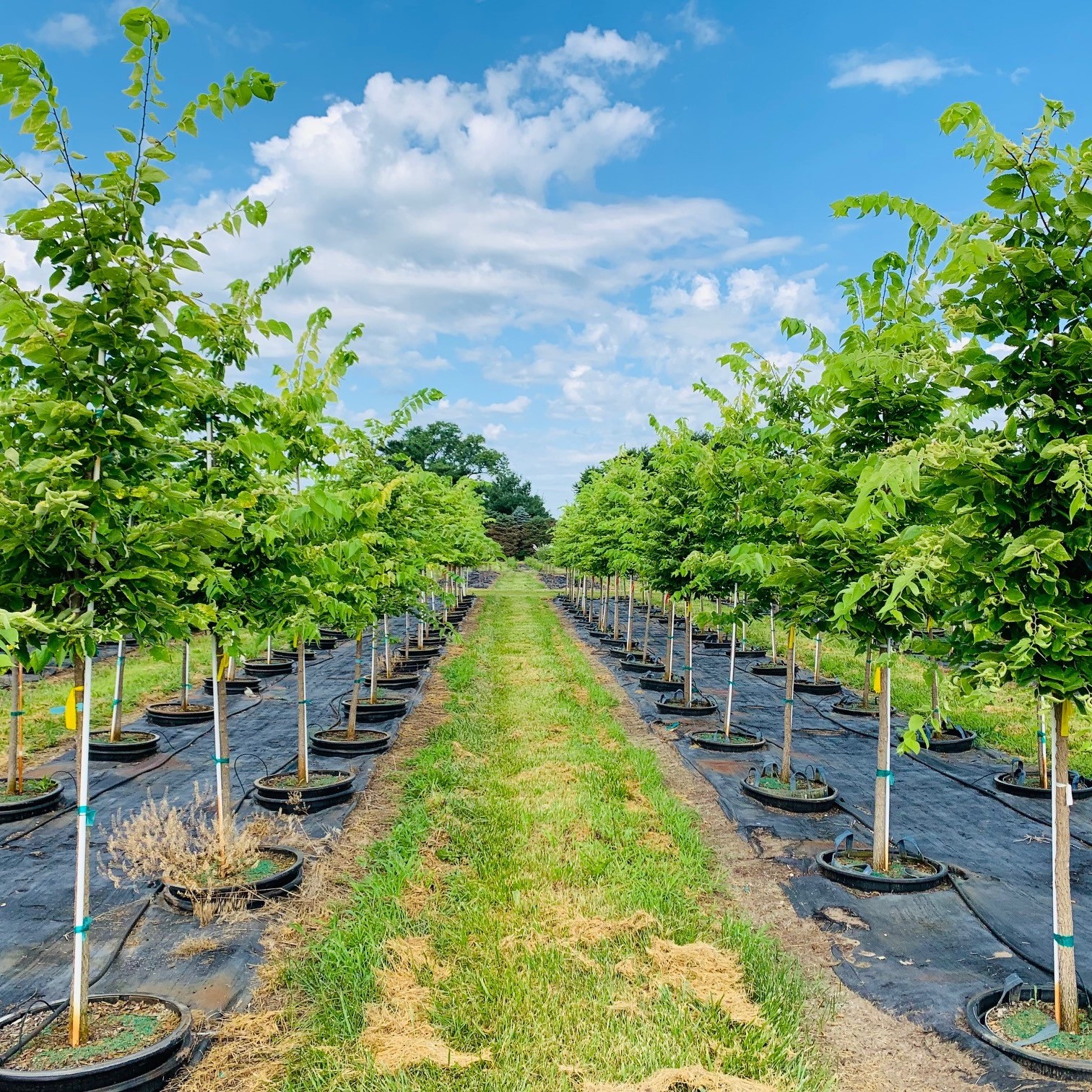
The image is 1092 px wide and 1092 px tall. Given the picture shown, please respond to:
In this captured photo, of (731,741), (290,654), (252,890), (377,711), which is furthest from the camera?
(290,654)

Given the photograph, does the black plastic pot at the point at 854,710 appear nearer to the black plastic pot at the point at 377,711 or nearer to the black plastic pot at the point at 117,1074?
the black plastic pot at the point at 377,711

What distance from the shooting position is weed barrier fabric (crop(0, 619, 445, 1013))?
16.5 feet

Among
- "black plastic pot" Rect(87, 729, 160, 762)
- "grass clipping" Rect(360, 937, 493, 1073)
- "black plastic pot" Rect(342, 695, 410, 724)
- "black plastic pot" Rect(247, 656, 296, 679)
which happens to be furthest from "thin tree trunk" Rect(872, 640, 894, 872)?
"black plastic pot" Rect(247, 656, 296, 679)

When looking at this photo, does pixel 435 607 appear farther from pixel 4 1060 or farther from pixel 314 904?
→ pixel 4 1060

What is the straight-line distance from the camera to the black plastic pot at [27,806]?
770cm

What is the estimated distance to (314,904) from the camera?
621cm

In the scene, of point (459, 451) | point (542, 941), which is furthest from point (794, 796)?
point (459, 451)

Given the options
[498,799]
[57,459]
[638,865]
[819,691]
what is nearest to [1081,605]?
[638,865]

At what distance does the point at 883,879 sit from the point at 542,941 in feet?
9.00

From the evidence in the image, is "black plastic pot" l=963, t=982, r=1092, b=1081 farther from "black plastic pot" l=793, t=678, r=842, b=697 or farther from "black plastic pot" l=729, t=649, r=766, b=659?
"black plastic pot" l=729, t=649, r=766, b=659

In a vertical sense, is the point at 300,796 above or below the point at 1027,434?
below

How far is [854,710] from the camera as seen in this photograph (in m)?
13.6

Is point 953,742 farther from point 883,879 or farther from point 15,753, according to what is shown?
point 15,753

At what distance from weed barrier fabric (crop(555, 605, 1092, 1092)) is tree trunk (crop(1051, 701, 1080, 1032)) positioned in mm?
471
